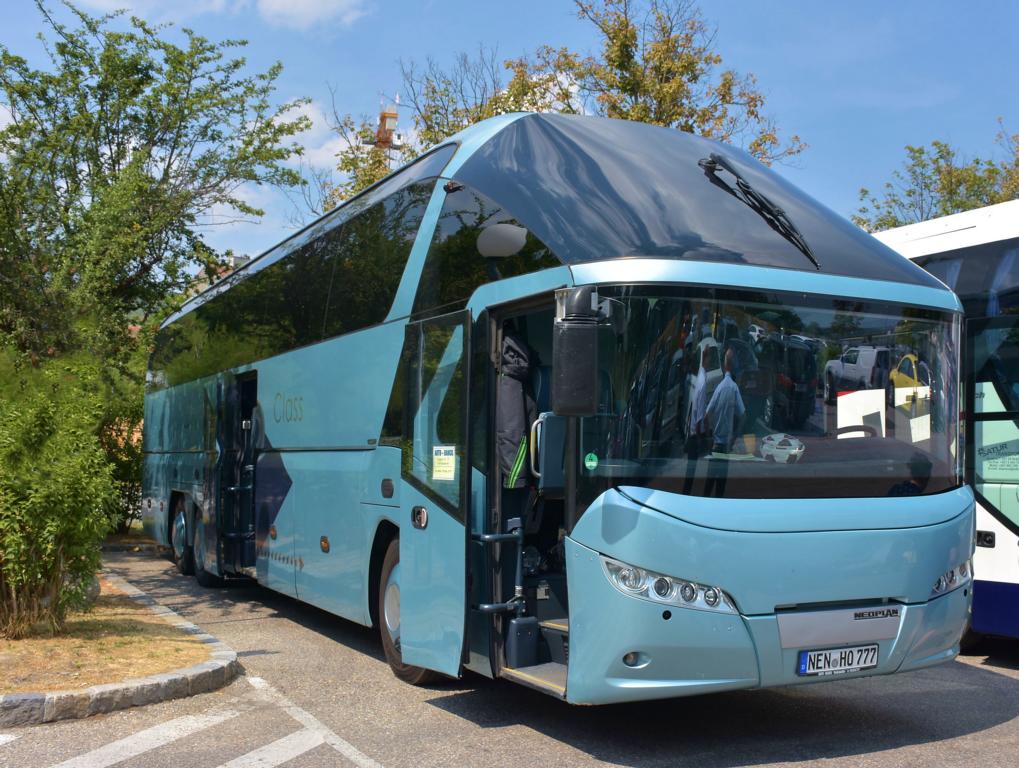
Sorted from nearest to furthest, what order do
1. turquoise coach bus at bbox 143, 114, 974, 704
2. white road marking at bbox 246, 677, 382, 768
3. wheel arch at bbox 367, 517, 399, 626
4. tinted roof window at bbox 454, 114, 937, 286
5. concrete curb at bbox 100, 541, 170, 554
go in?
turquoise coach bus at bbox 143, 114, 974, 704
white road marking at bbox 246, 677, 382, 768
tinted roof window at bbox 454, 114, 937, 286
wheel arch at bbox 367, 517, 399, 626
concrete curb at bbox 100, 541, 170, 554

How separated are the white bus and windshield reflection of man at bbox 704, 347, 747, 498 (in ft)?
12.8

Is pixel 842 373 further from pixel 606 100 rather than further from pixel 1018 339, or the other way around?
pixel 606 100

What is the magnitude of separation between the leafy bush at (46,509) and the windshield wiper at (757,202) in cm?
562

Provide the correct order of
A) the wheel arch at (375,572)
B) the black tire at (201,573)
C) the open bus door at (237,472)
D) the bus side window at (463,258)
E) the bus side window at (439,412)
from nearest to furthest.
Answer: the bus side window at (463,258) → the bus side window at (439,412) → the wheel arch at (375,572) → the open bus door at (237,472) → the black tire at (201,573)

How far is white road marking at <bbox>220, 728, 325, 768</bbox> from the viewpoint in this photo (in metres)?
6.36

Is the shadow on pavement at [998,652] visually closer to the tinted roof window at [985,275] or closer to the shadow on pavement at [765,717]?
the shadow on pavement at [765,717]

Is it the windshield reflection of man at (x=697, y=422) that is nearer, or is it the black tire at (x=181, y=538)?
the windshield reflection of man at (x=697, y=422)

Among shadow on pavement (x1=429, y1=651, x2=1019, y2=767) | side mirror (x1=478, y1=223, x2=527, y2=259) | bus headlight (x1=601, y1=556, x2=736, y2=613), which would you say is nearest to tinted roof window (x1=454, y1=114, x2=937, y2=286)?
side mirror (x1=478, y1=223, x2=527, y2=259)

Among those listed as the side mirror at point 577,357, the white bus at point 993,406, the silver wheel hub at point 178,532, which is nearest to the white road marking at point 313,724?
the side mirror at point 577,357

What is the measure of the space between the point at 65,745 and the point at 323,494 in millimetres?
3933

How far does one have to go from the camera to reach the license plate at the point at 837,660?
614cm

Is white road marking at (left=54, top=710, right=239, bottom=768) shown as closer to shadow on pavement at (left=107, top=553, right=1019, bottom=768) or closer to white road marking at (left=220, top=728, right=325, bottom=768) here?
white road marking at (left=220, top=728, right=325, bottom=768)

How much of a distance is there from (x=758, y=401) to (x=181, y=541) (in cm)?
1247

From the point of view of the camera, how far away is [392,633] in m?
8.82
